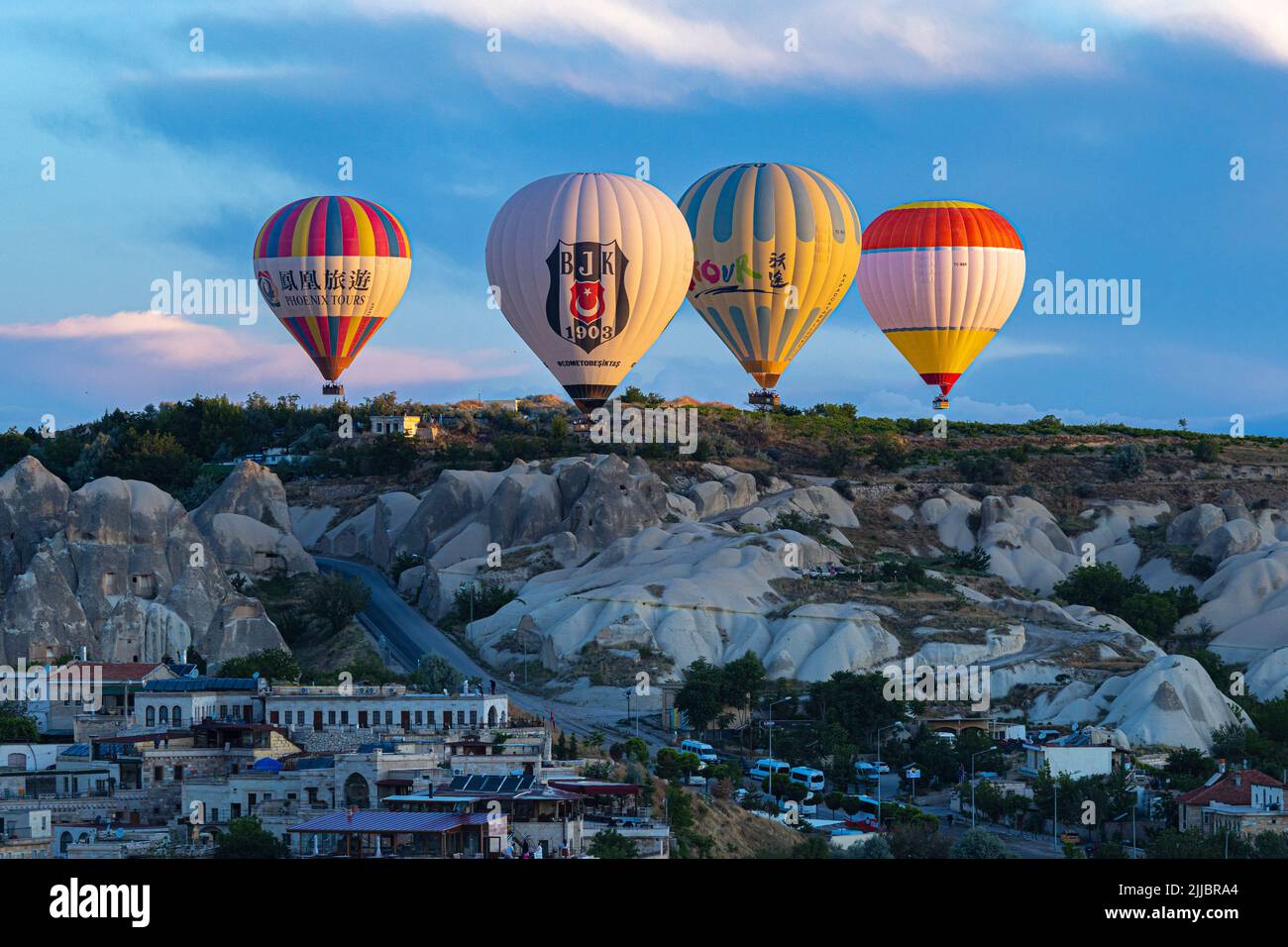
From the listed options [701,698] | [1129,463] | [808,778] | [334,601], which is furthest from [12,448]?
[808,778]

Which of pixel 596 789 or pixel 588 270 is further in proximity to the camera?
pixel 588 270

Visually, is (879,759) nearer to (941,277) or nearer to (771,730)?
(771,730)

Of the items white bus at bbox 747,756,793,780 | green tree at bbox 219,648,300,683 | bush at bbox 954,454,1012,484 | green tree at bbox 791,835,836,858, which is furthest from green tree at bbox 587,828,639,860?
bush at bbox 954,454,1012,484

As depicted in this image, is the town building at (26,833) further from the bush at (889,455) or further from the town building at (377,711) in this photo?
the bush at (889,455)

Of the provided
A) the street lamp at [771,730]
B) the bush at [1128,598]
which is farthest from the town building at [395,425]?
the street lamp at [771,730]

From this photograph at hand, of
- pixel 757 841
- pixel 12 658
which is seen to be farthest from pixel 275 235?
pixel 757 841
